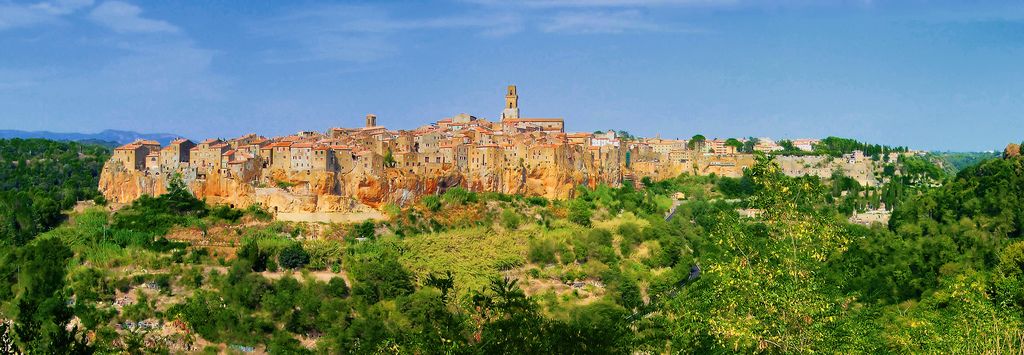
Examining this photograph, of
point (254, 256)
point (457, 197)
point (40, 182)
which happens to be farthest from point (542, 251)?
point (40, 182)

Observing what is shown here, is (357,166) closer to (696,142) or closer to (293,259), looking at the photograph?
(293,259)

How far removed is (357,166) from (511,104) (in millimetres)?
24073

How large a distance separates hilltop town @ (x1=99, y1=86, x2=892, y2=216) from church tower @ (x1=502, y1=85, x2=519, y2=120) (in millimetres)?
7542

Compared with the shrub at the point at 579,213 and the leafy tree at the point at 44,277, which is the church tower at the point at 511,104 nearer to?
the shrub at the point at 579,213

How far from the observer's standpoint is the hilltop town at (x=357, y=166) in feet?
132

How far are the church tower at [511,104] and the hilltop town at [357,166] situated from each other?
24.7 feet

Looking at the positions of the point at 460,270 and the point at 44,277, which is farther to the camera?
the point at 460,270

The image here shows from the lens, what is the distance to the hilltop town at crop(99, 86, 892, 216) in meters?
40.2

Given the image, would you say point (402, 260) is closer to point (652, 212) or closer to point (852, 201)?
point (652, 212)

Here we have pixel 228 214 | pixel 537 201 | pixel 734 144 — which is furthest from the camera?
pixel 734 144

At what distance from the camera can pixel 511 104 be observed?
2498 inches

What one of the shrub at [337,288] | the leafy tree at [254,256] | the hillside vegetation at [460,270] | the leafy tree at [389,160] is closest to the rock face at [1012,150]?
the hillside vegetation at [460,270]

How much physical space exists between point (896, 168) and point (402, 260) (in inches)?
1863

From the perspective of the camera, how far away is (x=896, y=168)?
70.8 metres
